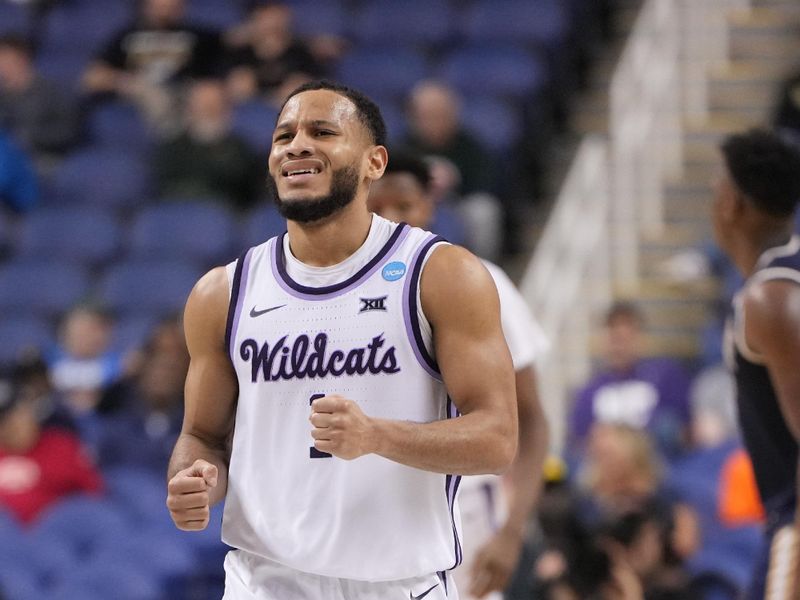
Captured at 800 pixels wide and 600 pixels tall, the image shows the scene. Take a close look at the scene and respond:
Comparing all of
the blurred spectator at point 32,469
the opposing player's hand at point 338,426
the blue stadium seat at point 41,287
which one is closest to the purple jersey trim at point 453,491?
the opposing player's hand at point 338,426

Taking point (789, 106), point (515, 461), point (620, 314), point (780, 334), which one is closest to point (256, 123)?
point (620, 314)

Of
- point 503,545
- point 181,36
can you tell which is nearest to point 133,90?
point 181,36

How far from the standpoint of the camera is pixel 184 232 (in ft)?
35.0

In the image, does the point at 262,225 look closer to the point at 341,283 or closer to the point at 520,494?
the point at 520,494

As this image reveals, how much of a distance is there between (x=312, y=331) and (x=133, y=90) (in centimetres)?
817

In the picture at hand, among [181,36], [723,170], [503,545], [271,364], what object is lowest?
[503,545]

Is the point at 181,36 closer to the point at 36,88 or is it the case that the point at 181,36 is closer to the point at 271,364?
the point at 36,88

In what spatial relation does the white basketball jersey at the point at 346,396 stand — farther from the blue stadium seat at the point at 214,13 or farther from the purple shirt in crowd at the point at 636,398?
the blue stadium seat at the point at 214,13

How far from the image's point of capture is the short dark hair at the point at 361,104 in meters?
4.24

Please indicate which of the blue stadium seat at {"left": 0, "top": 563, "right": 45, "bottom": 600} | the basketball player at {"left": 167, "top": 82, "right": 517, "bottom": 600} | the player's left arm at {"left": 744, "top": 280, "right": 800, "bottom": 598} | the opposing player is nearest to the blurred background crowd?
the blue stadium seat at {"left": 0, "top": 563, "right": 45, "bottom": 600}

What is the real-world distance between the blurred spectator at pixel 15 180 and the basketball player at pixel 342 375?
725cm

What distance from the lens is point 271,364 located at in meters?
4.13

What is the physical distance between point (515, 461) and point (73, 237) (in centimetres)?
615

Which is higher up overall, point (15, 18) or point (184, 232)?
point (15, 18)
